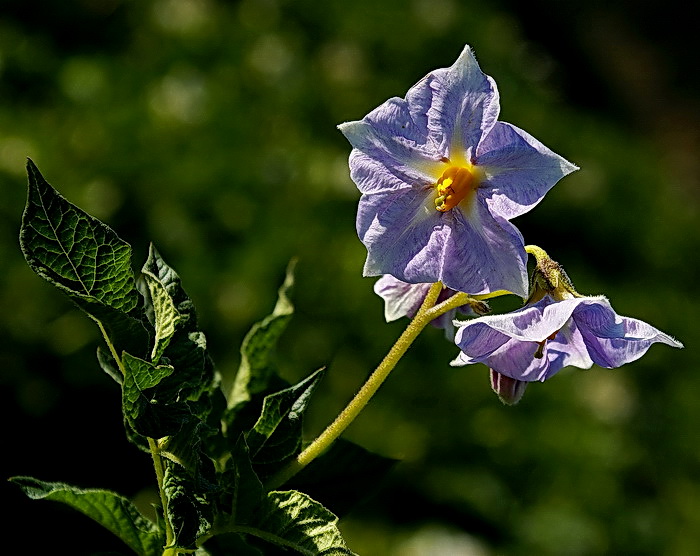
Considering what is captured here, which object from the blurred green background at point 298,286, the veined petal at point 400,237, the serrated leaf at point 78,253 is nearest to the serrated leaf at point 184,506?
the serrated leaf at point 78,253

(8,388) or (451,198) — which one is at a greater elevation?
(451,198)

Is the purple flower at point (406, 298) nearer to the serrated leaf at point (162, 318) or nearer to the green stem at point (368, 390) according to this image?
the green stem at point (368, 390)

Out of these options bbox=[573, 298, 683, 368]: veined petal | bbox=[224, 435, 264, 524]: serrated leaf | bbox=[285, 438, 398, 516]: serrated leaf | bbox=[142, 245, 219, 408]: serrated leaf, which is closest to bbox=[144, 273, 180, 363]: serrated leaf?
bbox=[142, 245, 219, 408]: serrated leaf

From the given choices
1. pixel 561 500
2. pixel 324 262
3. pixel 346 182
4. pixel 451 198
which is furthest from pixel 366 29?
pixel 451 198

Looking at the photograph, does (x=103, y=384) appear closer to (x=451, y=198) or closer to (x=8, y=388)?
(x=8, y=388)

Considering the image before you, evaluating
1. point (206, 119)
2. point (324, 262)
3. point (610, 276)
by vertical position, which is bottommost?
point (610, 276)

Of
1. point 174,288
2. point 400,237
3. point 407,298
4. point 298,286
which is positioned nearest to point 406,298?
point 407,298

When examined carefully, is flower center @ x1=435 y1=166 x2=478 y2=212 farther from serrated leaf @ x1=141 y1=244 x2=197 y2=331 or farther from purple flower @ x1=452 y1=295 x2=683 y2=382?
serrated leaf @ x1=141 y1=244 x2=197 y2=331
